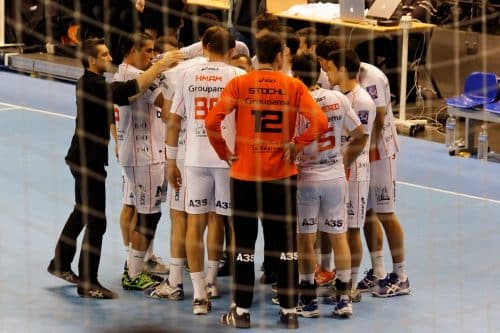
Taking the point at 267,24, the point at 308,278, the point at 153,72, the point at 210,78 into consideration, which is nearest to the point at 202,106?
the point at 210,78

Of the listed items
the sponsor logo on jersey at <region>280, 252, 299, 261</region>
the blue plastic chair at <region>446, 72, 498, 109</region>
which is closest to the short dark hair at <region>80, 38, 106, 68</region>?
the sponsor logo on jersey at <region>280, 252, 299, 261</region>

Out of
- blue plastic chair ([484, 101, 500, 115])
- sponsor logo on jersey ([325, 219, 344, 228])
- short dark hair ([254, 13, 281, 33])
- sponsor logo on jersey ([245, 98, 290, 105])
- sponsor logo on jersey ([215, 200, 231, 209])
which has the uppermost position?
short dark hair ([254, 13, 281, 33])

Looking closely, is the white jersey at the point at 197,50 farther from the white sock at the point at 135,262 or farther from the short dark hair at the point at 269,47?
the white sock at the point at 135,262

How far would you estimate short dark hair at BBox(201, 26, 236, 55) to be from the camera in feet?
22.4

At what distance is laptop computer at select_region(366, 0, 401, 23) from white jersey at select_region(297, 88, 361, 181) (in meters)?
5.74

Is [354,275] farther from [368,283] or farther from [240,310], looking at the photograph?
[240,310]

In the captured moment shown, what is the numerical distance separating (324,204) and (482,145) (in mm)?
4264

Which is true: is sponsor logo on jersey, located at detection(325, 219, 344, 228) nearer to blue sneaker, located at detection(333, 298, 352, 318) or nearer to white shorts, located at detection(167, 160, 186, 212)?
blue sneaker, located at detection(333, 298, 352, 318)

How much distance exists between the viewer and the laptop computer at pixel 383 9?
1243 cm

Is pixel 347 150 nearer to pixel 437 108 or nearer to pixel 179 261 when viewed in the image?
pixel 179 261

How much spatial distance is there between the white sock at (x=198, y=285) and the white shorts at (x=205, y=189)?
Answer: 15.3 inches

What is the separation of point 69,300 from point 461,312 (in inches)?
96.8

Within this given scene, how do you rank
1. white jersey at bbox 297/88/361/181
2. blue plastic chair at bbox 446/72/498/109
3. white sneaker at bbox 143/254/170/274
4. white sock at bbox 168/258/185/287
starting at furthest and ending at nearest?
blue plastic chair at bbox 446/72/498/109
white sneaker at bbox 143/254/170/274
white sock at bbox 168/258/185/287
white jersey at bbox 297/88/361/181

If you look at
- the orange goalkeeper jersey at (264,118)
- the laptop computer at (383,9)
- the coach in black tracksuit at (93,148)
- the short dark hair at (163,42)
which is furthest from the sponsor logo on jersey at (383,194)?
the laptop computer at (383,9)
